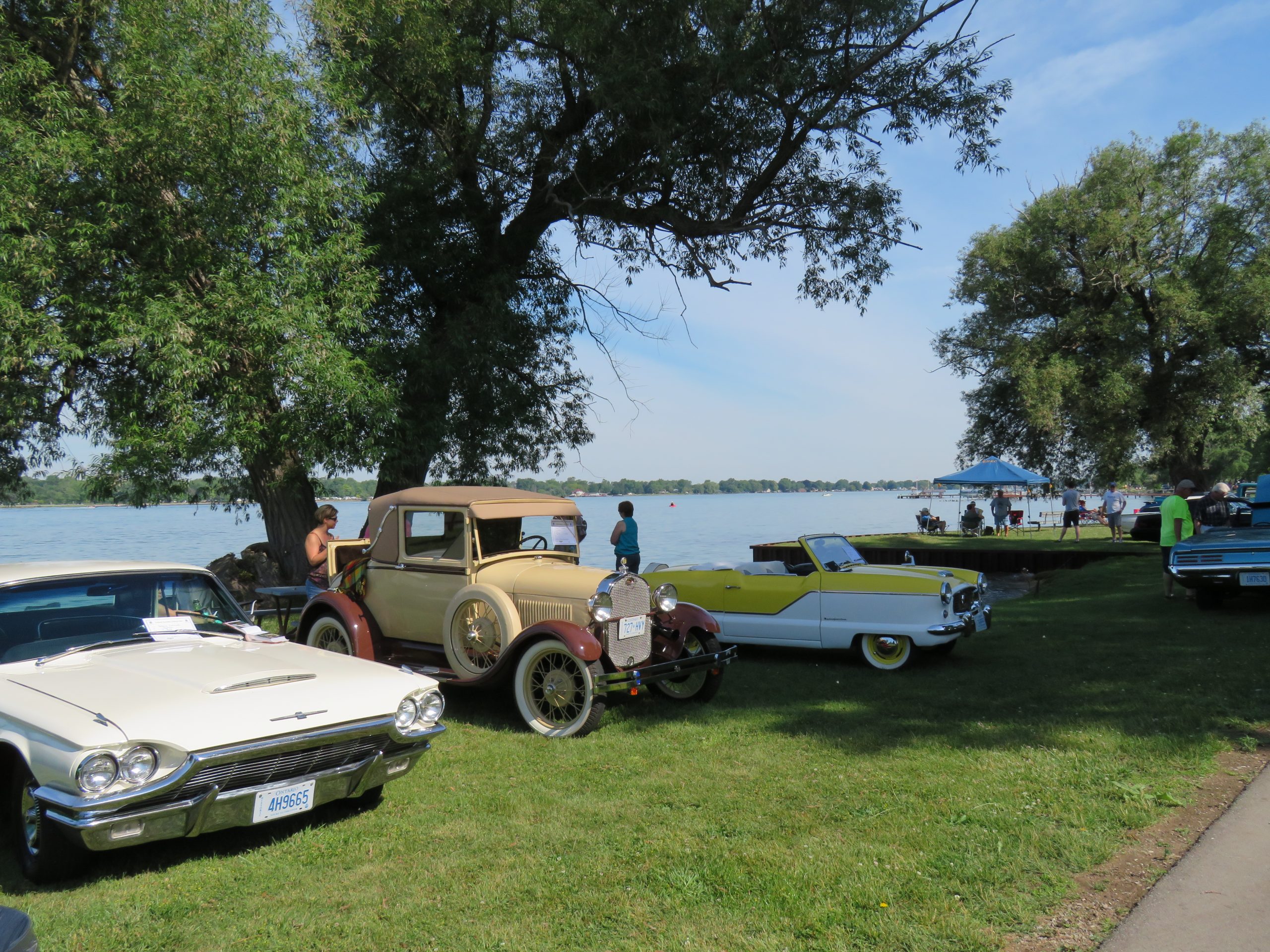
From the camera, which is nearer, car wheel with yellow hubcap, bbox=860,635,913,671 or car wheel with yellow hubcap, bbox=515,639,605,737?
car wheel with yellow hubcap, bbox=515,639,605,737

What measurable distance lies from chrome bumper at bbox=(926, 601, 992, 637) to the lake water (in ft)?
15.8

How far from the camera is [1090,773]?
5.42m

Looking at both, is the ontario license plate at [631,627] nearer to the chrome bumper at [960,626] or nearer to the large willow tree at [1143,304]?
the chrome bumper at [960,626]

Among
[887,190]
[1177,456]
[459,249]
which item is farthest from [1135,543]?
[459,249]

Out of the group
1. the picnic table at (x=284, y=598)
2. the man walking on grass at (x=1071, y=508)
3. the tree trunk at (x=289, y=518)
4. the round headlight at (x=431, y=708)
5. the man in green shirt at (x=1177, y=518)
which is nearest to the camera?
the round headlight at (x=431, y=708)

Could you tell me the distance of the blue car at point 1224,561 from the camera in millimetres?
10820

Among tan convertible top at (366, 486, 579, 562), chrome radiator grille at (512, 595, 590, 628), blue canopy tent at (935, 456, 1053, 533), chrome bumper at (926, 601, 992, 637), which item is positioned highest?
blue canopy tent at (935, 456, 1053, 533)

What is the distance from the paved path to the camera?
3449mm

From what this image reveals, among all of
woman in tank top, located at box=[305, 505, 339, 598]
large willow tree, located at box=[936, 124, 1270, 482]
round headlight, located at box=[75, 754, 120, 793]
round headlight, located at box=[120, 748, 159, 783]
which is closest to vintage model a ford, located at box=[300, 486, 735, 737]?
woman in tank top, located at box=[305, 505, 339, 598]

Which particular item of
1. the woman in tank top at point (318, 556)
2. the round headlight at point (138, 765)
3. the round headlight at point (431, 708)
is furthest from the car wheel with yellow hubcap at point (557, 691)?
the woman in tank top at point (318, 556)

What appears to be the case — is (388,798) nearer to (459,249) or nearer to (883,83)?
(459,249)

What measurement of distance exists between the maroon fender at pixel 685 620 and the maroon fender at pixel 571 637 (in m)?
1.10

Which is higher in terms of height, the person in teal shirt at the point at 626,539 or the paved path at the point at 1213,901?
the person in teal shirt at the point at 626,539

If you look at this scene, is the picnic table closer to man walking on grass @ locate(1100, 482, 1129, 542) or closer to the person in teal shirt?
the person in teal shirt
